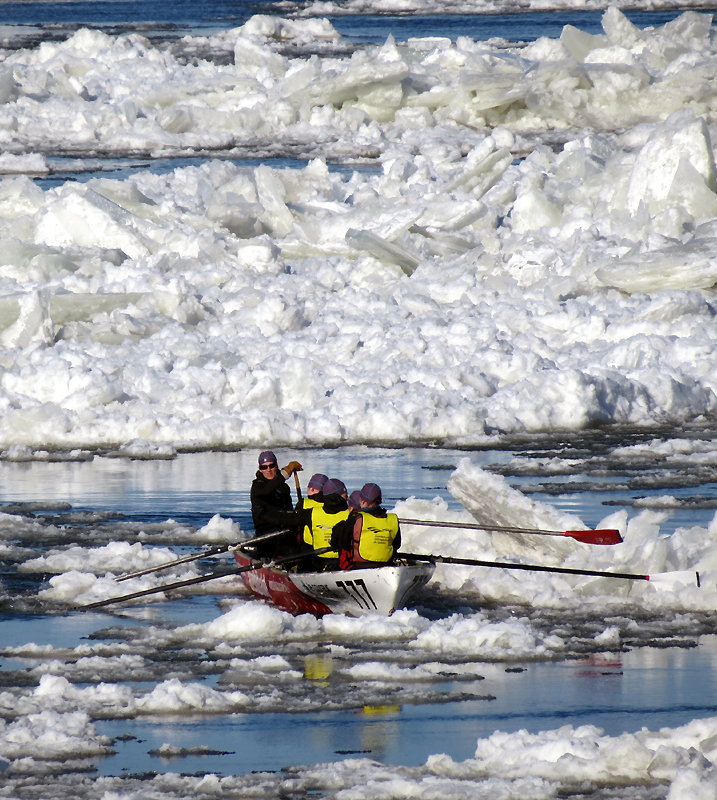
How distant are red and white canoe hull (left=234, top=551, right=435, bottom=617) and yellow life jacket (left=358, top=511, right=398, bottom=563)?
202 mm

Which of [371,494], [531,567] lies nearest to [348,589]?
[371,494]

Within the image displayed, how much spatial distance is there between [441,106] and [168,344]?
14.8 metres

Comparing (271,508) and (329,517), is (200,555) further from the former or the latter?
(329,517)

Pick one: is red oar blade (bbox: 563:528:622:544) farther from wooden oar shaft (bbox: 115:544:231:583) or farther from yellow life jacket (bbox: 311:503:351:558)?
wooden oar shaft (bbox: 115:544:231:583)

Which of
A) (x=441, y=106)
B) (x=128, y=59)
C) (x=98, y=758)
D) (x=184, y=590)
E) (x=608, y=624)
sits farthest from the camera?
(x=128, y=59)

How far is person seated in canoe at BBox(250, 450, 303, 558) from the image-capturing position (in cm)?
1047

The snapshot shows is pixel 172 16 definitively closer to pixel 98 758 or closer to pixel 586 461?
pixel 586 461

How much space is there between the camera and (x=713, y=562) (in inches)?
392

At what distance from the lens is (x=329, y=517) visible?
9906 millimetres

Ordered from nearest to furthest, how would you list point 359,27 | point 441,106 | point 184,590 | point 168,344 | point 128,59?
point 184,590
point 168,344
point 441,106
point 128,59
point 359,27

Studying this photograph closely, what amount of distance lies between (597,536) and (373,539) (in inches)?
74.0

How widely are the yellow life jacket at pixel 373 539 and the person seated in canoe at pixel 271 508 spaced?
1.19 metres

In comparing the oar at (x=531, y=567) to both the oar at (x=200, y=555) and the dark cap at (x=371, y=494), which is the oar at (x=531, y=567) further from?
the oar at (x=200, y=555)

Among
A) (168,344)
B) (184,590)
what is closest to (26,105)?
(168,344)
